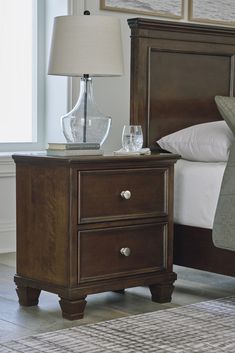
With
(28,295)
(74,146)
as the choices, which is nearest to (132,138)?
(74,146)

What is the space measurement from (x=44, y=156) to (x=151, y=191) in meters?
0.46

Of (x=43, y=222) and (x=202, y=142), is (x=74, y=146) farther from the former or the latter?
(x=202, y=142)

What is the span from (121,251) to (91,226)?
0.57ft

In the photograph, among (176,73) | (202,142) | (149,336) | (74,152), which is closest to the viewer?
(149,336)

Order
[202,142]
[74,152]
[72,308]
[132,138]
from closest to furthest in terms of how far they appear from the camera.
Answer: [72,308], [74,152], [132,138], [202,142]

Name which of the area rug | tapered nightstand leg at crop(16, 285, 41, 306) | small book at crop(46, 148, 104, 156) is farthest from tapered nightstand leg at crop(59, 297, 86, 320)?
small book at crop(46, 148, 104, 156)

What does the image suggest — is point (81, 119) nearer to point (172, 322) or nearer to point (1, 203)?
point (172, 322)

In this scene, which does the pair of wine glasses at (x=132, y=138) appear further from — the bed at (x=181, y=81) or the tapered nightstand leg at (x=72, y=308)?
the tapered nightstand leg at (x=72, y=308)

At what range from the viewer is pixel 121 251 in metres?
2.90

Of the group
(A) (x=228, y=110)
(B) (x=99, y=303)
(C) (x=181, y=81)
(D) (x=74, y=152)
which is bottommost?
(B) (x=99, y=303)

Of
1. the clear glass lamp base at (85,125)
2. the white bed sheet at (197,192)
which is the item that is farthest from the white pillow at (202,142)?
the clear glass lamp base at (85,125)

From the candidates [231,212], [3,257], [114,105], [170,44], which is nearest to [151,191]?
[231,212]

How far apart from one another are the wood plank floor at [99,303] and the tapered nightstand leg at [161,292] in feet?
0.09

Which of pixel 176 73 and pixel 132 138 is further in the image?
pixel 176 73
